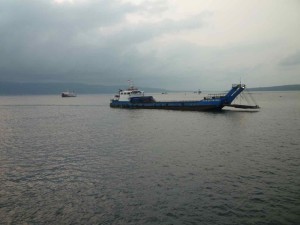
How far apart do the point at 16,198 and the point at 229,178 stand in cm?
1513

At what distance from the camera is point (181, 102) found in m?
86.6

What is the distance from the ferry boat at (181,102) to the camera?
7688cm

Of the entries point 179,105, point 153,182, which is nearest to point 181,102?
point 179,105

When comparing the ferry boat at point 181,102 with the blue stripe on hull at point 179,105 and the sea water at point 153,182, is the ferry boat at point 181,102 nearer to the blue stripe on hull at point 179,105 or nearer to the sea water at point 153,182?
the blue stripe on hull at point 179,105

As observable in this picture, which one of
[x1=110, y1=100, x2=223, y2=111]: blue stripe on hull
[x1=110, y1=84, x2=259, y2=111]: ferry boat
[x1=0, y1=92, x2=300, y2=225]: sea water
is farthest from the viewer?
[x1=110, y1=100, x2=223, y2=111]: blue stripe on hull

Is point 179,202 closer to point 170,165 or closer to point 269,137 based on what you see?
point 170,165

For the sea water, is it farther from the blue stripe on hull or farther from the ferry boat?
the blue stripe on hull

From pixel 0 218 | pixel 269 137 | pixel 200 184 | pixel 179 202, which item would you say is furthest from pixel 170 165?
pixel 269 137

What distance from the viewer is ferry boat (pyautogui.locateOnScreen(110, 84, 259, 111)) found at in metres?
76.9

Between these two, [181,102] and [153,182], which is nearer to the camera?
[153,182]

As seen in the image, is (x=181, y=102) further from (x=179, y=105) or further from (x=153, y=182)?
(x=153, y=182)

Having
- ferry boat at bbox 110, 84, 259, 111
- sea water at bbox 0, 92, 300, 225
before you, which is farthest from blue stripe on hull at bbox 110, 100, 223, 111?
sea water at bbox 0, 92, 300, 225

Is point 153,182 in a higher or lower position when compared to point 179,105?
lower

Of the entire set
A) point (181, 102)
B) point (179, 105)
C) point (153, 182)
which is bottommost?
point (153, 182)
